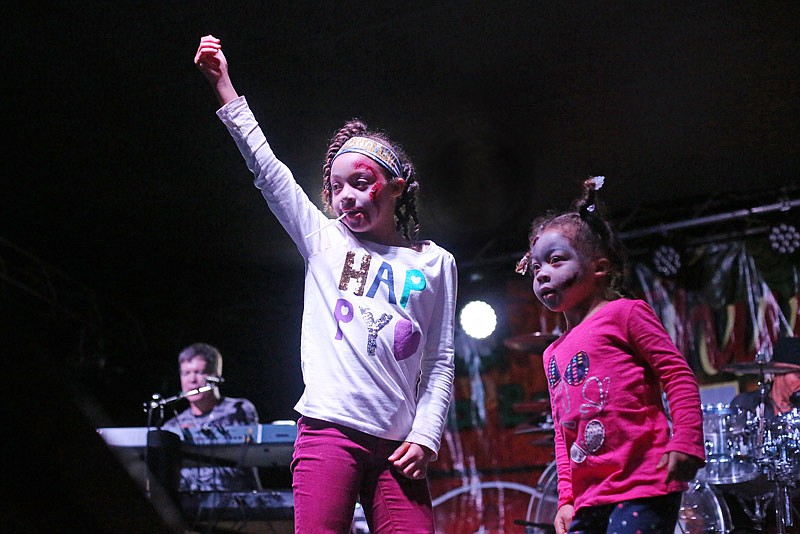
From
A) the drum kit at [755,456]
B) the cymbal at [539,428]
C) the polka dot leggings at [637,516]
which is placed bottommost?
the polka dot leggings at [637,516]

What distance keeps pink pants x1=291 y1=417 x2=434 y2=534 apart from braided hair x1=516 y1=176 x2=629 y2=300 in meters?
0.81

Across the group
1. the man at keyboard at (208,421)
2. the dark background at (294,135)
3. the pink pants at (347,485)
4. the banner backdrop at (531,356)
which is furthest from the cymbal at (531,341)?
the pink pants at (347,485)

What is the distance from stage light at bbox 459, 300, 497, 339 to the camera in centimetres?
790

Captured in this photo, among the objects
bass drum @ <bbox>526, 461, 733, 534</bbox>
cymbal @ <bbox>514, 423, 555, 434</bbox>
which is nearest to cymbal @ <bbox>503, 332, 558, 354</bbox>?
cymbal @ <bbox>514, 423, 555, 434</bbox>

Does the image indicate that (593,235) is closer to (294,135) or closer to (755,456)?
(755,456)

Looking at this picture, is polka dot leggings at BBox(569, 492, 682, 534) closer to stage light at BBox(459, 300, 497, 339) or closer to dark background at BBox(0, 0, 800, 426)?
dark background at BBox(0, 0, 800, 426)

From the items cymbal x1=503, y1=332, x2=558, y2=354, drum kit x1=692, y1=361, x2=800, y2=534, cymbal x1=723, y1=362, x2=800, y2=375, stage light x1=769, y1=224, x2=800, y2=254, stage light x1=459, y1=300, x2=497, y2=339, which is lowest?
drum kit x1=692, y1=361, x2=800, y2=534

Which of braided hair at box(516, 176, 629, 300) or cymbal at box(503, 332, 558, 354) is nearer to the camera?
Answer: braided hair at box(516, 176, 629, 300)

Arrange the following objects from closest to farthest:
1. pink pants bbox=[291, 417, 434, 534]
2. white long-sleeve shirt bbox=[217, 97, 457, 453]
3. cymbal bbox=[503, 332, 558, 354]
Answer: pink pants bbox=[291, 417, 434, 534] < white long-sleeve shirt bbox=[217, 97, 457, 453] < cymbal bbox=[503, 332, 558, 354]

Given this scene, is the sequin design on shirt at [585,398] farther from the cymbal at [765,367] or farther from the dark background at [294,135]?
the cymbal at [765,367]

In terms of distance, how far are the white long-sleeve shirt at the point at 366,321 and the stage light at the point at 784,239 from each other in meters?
5.29

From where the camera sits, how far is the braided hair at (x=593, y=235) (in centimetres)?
240

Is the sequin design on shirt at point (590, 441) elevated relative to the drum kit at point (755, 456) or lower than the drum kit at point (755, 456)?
lower

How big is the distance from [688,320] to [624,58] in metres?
2.60
